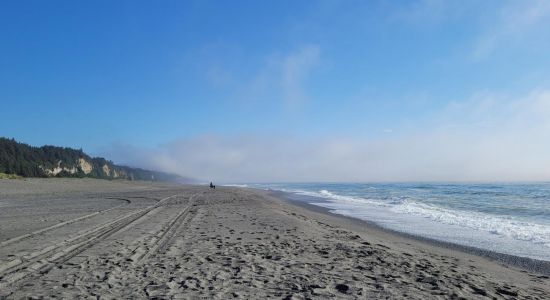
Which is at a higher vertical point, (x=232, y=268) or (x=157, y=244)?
(x=157, y=244)

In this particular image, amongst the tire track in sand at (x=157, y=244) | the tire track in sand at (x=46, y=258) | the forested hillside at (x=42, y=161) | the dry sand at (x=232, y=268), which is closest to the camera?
the dry sand at (x=232, y=268)

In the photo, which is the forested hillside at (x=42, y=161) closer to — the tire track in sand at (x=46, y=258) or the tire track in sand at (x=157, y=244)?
the tire track in sand at (x=157, y=244)

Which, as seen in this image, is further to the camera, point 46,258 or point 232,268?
point 46,258

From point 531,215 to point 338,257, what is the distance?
20328 millimetres

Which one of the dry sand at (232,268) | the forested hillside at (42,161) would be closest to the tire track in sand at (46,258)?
the dry sand at (232,268)

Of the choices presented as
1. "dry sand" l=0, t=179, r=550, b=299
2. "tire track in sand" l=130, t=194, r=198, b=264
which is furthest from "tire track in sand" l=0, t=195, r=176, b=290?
"tire track in sand" l=130, t=194, r=198, b=264

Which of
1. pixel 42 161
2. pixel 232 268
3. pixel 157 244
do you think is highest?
pixel 42 161

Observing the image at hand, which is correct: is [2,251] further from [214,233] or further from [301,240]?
[301,240]

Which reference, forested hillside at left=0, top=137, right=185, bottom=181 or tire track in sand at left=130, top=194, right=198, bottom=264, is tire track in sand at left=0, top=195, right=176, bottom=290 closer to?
tire track in sand at left=130, top=194, right=198, bottom=264

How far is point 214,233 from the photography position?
11516 millimetres

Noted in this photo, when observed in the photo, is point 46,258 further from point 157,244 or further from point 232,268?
point 232,268

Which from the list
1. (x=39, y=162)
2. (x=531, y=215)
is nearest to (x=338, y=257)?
(x=531, y=215)

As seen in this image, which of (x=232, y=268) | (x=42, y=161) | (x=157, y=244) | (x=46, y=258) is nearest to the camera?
(x=232, y=268)

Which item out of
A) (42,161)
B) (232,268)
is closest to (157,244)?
(232,268)
